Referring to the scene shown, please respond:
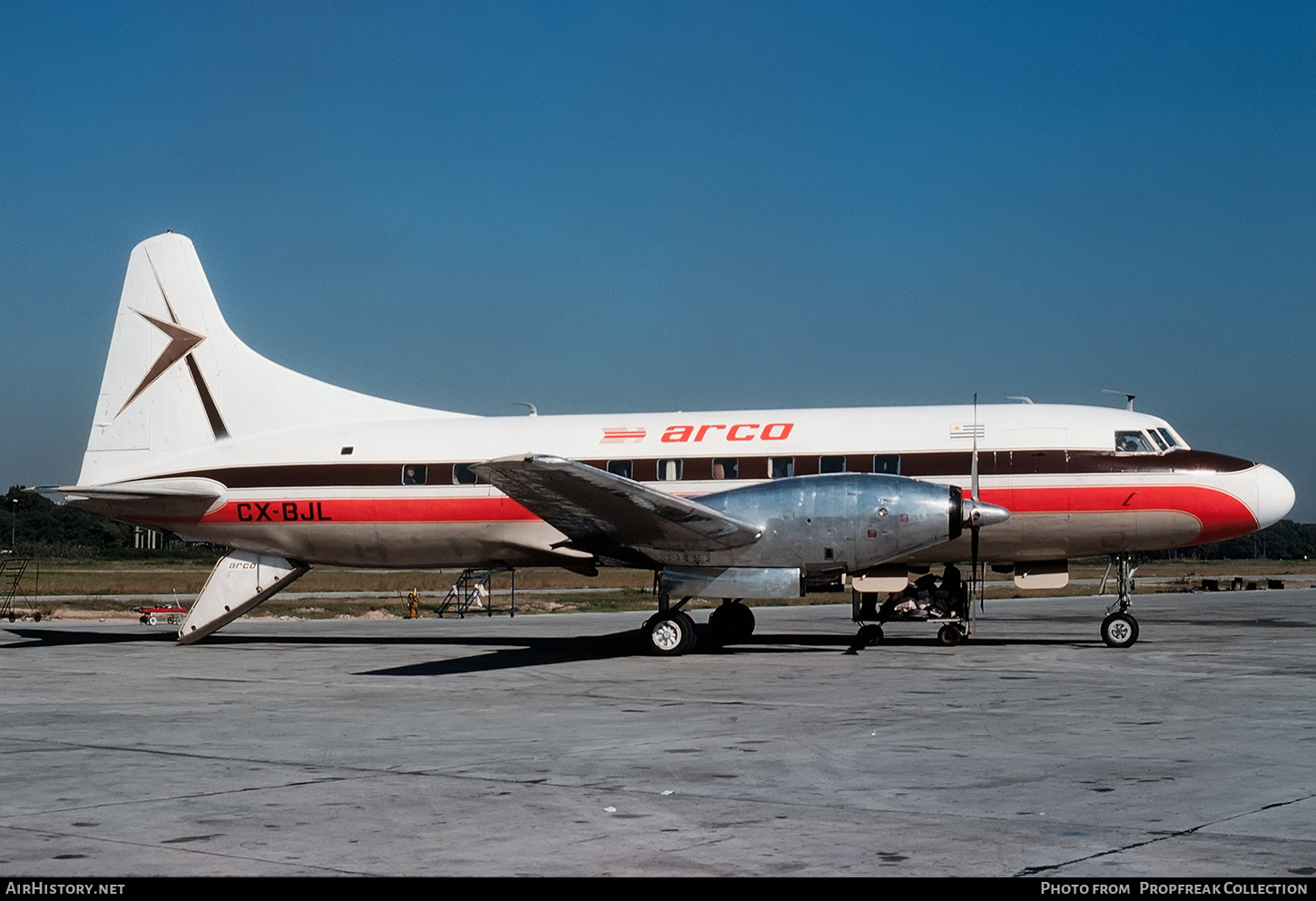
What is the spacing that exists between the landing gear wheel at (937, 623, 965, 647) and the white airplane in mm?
42

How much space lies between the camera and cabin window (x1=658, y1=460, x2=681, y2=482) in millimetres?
22406

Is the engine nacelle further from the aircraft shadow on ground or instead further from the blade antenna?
the aircraft shadow on ground

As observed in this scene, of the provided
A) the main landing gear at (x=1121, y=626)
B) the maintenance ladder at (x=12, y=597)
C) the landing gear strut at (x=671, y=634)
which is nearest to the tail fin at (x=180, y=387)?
the landing gear strut at (x=671, y=634)

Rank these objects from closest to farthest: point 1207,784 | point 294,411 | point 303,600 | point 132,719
A: point 1207,784 → point 132,719 → point 294,411 → point 303,600

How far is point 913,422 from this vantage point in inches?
864

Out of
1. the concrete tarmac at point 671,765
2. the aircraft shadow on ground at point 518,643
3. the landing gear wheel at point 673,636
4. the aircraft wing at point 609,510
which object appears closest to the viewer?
the concrete tarmac at point 671,765

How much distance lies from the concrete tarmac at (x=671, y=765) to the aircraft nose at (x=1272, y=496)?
2301 millimetres

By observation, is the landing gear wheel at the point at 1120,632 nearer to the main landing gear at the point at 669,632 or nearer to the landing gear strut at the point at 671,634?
the main landing gear at the point at 669,632

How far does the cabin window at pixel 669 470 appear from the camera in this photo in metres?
22.4

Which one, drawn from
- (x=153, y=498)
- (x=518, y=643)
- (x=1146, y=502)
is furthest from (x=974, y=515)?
(x=153, y=498)

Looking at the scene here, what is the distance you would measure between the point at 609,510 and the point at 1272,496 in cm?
1116

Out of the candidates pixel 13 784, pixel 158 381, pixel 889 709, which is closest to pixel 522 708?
pixel 889 709
